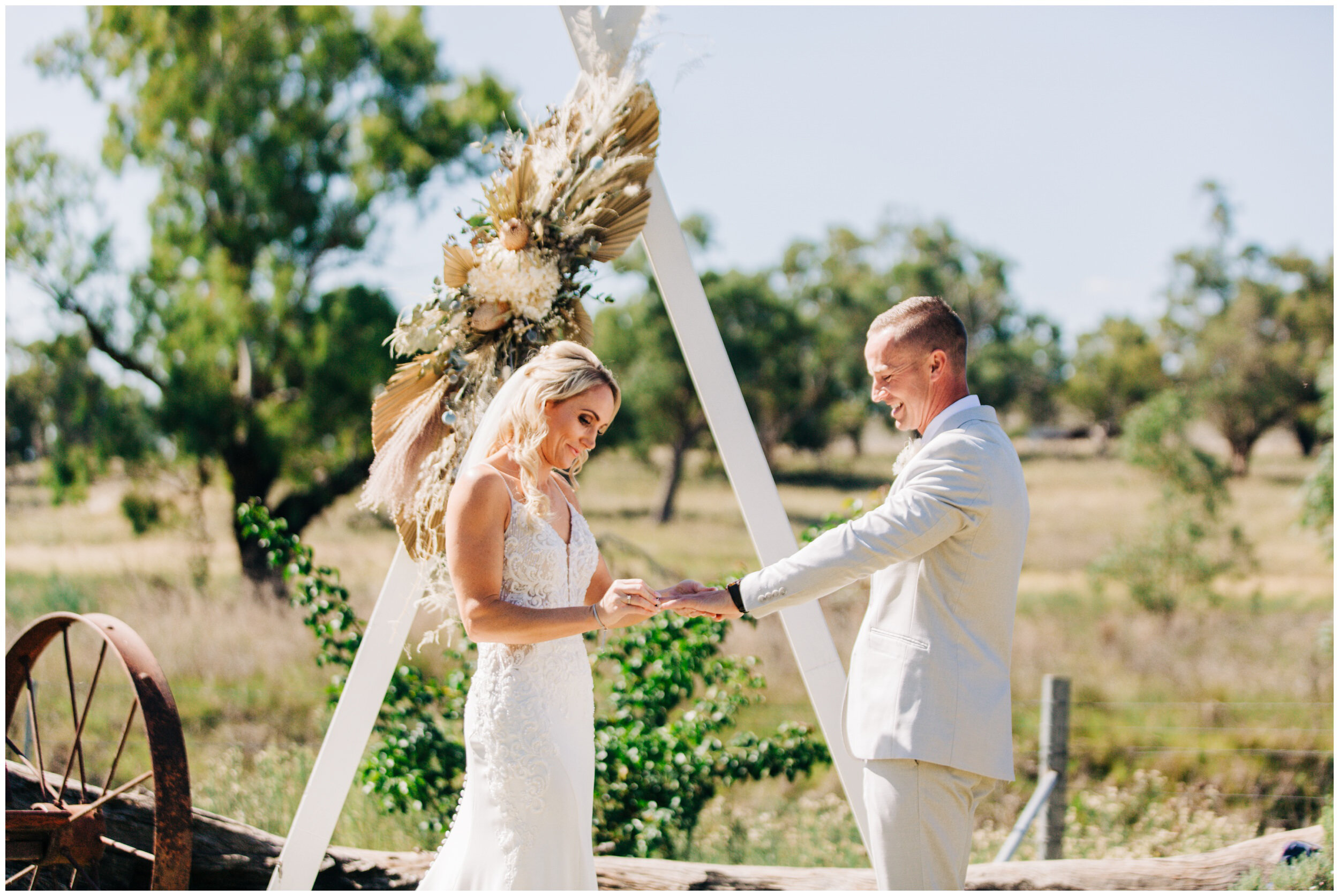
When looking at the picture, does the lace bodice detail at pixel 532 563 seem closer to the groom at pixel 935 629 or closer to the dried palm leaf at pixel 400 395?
the groom at pixel 935 629

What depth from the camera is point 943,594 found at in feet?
7.16

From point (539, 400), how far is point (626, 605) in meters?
0.56

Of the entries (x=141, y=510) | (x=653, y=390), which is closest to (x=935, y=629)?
(x=141, y=510)

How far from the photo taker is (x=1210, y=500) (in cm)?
994

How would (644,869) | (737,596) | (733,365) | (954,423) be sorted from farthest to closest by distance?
(733,365), (644,869), (737,596), (954,423)

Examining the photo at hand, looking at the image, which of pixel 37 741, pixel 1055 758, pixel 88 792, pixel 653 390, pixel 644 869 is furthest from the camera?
pixel 653 390

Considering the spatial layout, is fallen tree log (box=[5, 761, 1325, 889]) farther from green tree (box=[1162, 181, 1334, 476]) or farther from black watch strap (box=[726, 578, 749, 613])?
green tree (box=[1162, 181, 1334, 476])

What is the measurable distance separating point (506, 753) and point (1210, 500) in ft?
32.0

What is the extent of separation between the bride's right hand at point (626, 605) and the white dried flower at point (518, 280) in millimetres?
929

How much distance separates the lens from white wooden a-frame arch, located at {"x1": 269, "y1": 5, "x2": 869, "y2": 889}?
2824 millimetres

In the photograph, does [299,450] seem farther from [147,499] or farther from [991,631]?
[991,631]

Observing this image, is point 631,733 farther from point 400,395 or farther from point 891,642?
point 891,642

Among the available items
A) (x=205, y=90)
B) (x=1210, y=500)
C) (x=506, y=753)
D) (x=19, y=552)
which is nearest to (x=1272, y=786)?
(x=1210, y=500)

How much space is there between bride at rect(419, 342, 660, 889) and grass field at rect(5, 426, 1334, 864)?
2.13 meters
